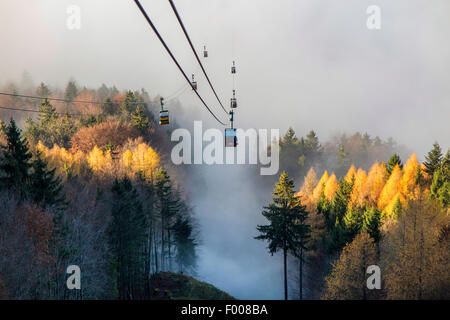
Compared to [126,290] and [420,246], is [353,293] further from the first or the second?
[126,290]

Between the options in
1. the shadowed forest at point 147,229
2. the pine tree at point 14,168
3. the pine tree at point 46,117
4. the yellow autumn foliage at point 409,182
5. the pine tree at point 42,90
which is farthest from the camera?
the pine tree at point 42,90

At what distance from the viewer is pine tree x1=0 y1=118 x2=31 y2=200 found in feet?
68.4

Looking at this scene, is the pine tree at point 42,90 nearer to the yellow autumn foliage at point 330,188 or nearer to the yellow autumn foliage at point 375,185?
the yellow autumn foliage at point 330,188

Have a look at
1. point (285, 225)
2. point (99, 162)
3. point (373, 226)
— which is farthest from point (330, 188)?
point (99, 162)

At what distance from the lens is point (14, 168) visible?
842 inches

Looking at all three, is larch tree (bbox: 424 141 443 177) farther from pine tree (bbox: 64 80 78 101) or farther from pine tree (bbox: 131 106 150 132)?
pine tree (bbox: 64 80 78 101)

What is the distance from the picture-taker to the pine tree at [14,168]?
821 inches

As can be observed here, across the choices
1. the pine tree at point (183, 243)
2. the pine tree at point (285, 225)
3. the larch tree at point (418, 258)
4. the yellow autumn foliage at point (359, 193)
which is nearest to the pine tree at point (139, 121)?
the pine tree at point (183, 243)

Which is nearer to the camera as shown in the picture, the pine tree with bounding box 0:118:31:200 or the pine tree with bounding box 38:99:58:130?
the pine tree with bounding box 0:118:31:200

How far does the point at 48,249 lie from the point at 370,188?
46.5 metres

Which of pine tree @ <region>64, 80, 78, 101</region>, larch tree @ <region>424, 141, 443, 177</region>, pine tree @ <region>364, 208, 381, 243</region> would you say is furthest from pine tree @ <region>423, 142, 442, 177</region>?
pine tree @ <region>64, 80, 78, 101</region>

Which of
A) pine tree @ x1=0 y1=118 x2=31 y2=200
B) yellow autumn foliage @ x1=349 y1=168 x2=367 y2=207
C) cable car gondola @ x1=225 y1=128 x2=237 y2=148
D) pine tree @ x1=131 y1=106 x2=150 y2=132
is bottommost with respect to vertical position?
yellow autumn foliage @ x1=349 y1=168 x2=367 y2=207

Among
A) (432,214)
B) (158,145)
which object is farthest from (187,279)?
(158,145)

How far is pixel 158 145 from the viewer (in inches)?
2291
